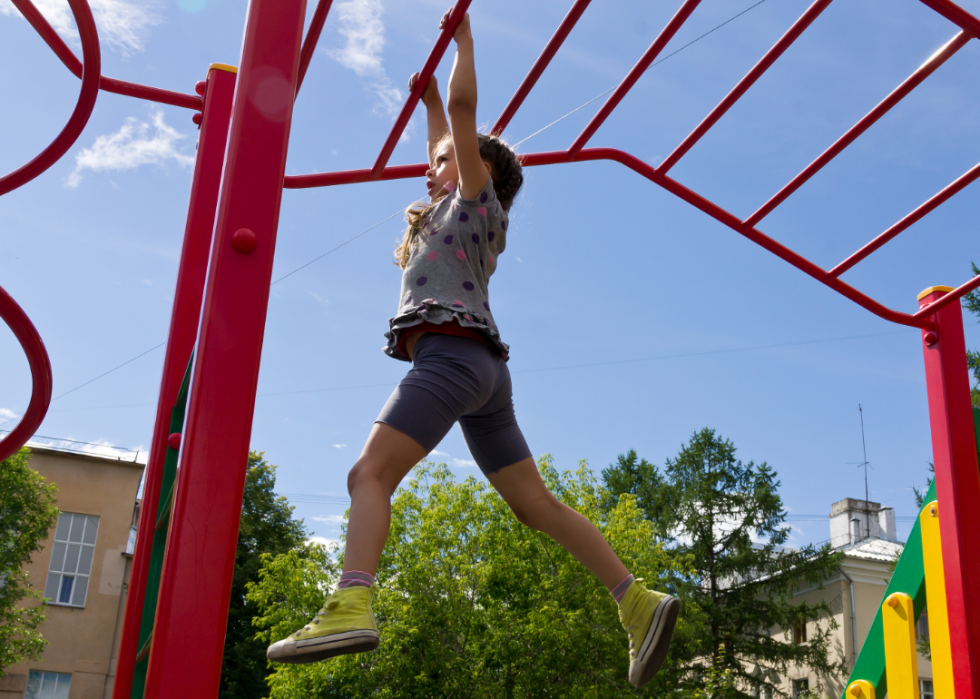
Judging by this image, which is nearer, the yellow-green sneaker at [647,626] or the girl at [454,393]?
the girl at [454,393]

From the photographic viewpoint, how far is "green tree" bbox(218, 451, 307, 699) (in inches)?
748

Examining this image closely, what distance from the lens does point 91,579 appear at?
18.6m

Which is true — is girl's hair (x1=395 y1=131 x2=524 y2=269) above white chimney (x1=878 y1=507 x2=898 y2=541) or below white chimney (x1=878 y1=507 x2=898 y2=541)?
below

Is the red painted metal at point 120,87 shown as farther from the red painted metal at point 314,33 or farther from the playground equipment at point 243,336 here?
the red painted metal at point 314,33

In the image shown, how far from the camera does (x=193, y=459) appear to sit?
1.12 m

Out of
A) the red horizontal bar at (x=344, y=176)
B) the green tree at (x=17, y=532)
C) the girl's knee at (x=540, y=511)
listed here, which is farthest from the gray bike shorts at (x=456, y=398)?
the green tree at (x=17, y=532)

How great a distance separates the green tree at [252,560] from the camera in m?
19.0

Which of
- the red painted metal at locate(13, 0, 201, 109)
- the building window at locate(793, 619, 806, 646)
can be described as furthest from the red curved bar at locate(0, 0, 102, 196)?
the building window at locate(793, 619, 806, 646)

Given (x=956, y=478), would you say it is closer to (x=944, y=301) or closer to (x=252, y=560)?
(x=944, y=301)

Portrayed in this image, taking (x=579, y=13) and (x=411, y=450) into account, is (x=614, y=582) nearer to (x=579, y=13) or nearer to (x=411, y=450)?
(x=411, y=450)

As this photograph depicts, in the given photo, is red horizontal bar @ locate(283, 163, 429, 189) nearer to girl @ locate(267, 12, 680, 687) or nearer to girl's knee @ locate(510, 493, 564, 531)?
girl @ locate(267, 12, 680, 687)

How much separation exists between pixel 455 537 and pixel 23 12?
42.8 ft

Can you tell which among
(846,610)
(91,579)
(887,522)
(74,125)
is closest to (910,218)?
(74,125)

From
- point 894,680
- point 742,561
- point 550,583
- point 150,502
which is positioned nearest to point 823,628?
point 742,561
